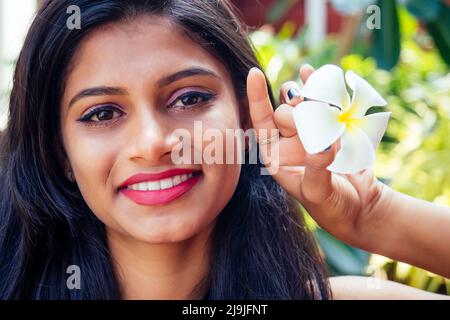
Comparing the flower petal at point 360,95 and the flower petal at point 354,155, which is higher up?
the flower petal at point 360,95

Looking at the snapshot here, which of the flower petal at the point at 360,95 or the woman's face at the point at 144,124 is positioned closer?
the flower petal at the point at 360,95

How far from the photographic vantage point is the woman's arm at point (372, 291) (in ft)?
5.76

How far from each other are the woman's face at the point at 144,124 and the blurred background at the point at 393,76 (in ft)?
2.11

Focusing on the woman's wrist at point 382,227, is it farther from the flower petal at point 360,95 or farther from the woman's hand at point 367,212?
the flower petal at point 360,95

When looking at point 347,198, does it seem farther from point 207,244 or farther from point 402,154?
point 402,154

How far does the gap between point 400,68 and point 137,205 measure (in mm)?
2613

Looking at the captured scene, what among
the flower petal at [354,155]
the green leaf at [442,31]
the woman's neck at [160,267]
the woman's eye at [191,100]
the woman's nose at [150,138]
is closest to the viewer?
the flower petal at [354,155]

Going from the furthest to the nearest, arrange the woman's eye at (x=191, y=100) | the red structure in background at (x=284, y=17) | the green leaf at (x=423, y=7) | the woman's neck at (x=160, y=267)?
the red structure in background at (x=284, y=17) → the green leaf at (x=423, y=7) → the woman's neck at (x=160, y=267) → the woman's eye at (x=191, y=100)

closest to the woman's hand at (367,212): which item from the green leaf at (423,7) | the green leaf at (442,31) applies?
the green leaf at (423,7)

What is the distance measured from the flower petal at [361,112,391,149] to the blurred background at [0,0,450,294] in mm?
1075

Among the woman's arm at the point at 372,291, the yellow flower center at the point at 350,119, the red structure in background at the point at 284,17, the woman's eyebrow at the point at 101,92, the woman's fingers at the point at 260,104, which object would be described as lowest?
the woman's arm at the point at 372,291

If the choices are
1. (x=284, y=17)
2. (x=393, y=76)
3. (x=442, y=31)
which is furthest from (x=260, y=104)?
(x=284, y=17)

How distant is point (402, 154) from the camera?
3.19 m
